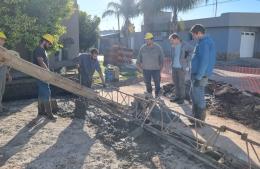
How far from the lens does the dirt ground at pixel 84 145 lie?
4984 millimetres

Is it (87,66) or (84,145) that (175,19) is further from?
(84,145)

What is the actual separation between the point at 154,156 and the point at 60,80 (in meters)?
2.34

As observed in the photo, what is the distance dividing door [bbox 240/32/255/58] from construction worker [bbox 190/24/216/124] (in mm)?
20456

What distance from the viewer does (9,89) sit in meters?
9.15

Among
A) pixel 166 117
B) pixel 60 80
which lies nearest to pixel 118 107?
pixel 166 117

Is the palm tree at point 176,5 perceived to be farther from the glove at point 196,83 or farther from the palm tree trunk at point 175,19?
the glove at point 196,83

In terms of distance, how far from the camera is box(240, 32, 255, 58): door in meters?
25.4

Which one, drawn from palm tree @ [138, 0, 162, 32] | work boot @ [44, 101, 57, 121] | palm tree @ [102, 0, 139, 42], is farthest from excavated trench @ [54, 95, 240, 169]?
palm tree @ [102, 0, 139, 42]

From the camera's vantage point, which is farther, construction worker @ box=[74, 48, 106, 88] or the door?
the door

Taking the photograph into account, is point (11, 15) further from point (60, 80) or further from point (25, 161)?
point (25, 161)

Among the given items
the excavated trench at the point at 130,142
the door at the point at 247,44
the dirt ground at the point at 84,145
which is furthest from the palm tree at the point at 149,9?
the dirt ground at the point at 84,145

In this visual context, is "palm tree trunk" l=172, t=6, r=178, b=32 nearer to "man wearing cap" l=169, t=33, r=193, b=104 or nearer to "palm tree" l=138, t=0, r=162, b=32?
"palm tree" l=138, t=0, r=162, b=32

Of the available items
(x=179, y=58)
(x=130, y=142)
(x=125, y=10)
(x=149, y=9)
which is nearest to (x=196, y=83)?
(x=130, y=142)

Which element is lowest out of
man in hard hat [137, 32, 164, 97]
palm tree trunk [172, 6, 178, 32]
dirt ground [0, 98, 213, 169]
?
dirt ground [0, 98, 213, 169]
